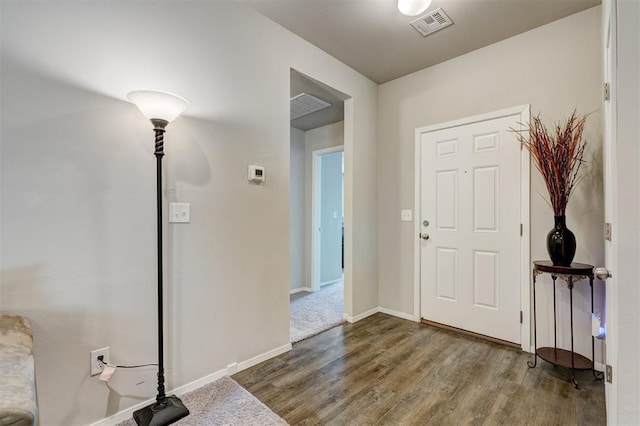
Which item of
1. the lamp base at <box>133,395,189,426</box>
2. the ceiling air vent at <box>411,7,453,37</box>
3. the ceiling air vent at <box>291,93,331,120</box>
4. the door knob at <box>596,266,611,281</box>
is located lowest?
the lamp base at <box>133,395,189,426</box>

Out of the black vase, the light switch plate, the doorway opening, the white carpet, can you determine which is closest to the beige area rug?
the white carpet

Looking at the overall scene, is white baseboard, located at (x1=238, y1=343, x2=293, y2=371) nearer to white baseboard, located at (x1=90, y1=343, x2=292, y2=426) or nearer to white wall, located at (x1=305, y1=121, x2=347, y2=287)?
white baseboard, located at (x1=90, y1=343, x2=292, y2=426)

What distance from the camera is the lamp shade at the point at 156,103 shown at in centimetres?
143

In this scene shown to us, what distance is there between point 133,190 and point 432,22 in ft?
8.02

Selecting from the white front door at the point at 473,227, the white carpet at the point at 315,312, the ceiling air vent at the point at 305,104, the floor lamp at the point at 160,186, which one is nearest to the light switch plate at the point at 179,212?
the floor lamp at the point at 160,186

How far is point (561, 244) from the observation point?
2.00 metres

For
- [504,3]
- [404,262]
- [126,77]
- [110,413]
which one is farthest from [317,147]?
[110,413]

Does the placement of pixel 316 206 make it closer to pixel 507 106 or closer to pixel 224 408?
pixel 507 106

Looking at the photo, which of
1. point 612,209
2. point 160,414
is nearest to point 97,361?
point 160,414

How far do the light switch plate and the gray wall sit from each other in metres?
2.83

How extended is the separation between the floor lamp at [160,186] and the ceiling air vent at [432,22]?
6.21 ft

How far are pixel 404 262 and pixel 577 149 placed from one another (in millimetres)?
1722

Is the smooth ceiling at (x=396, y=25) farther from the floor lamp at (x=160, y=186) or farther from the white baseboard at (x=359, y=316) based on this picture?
the white baseboard at (x=359, y=316)

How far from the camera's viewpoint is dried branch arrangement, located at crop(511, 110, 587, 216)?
2.04 meters
